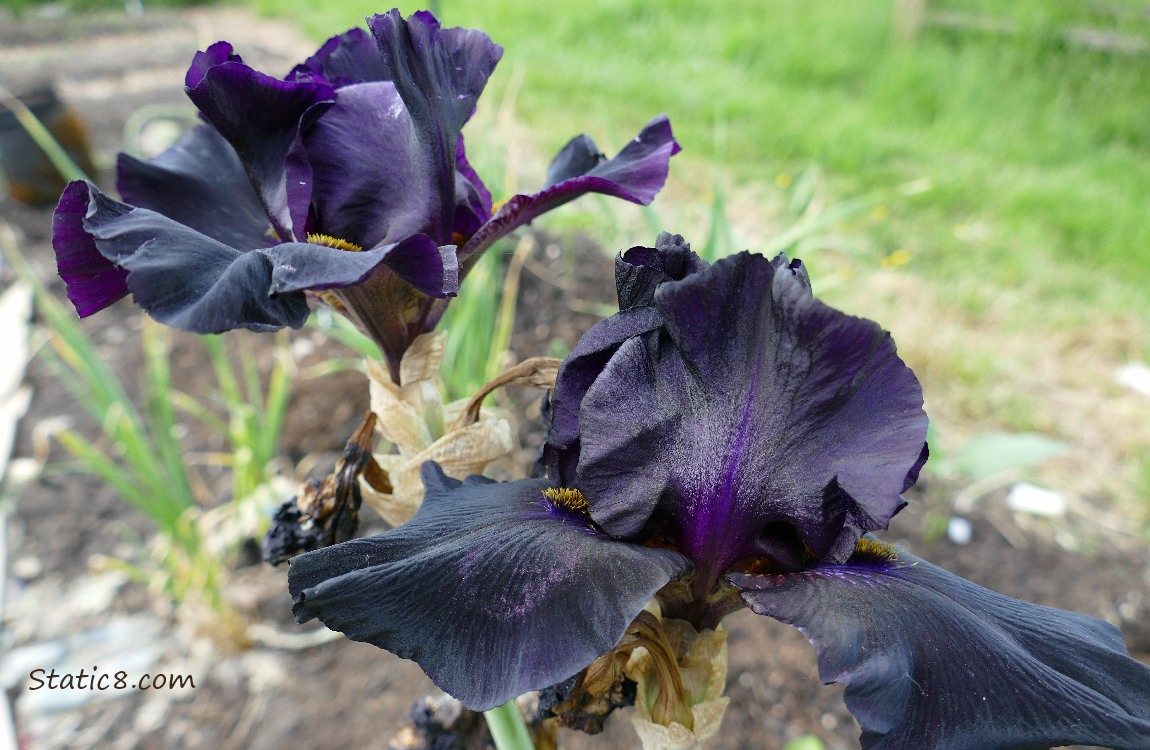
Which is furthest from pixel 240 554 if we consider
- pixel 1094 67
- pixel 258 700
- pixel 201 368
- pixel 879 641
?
pixel 1094 67

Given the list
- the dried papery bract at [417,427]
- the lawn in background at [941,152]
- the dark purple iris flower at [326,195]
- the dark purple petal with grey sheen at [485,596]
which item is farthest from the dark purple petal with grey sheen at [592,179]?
the lawn in background at [941,152]

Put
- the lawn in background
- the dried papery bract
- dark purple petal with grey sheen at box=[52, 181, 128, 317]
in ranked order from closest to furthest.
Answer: dark purple petal with grey sheen at box=[52, 181, 128, 317] → the dried papery bract → the lawn in background

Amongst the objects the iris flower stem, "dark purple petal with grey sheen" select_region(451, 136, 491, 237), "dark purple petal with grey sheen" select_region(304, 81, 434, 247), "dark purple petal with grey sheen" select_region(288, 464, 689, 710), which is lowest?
the iris flower stem

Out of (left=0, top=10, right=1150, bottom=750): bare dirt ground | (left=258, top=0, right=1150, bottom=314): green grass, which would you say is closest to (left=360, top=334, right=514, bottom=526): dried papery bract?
(left=0, top=10, right=1150, bottom=750): bare dirt ground

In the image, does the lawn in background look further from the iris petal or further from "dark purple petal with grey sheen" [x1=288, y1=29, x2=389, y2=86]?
the iris petal

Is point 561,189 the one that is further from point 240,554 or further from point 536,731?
point 240,554

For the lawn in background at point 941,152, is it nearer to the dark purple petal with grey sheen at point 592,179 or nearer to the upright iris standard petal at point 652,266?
the dark purple petal with grey sheen at point 592,179
